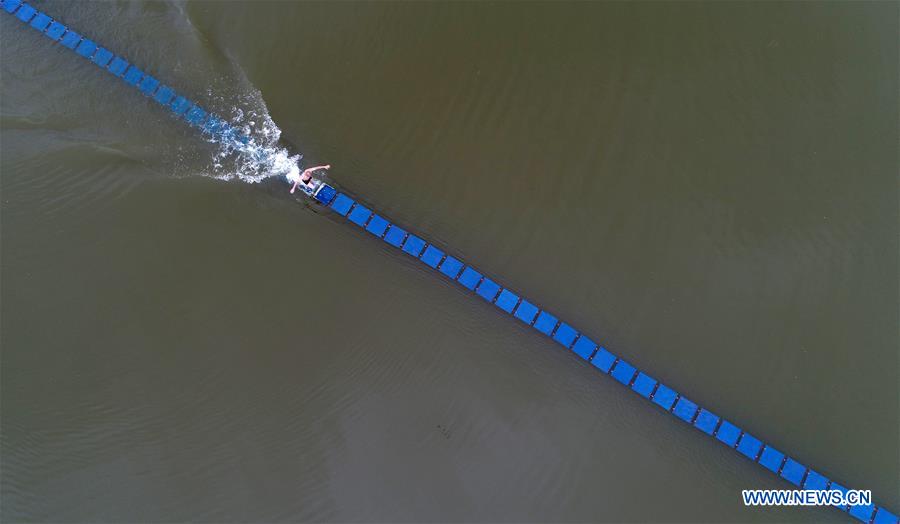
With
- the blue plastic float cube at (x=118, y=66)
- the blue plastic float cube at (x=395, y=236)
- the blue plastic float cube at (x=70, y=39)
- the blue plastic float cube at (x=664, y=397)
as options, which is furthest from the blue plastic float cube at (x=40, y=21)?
the blue plastic float cube at (x=664, y=397)

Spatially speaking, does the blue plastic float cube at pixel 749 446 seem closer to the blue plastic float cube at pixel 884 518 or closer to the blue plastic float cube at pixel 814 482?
the blue plastic float cube at pixel 814 482

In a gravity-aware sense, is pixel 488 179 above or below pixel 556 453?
above

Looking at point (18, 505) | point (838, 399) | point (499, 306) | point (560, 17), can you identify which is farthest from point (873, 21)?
point (18, 505)

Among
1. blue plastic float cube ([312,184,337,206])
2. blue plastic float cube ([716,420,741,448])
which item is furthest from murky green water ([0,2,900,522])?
blue plastic float cube ([312,184,337,206])

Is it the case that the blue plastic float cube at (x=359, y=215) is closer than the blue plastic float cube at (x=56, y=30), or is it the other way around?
the blue plastic float cube at (x=359, y=215)

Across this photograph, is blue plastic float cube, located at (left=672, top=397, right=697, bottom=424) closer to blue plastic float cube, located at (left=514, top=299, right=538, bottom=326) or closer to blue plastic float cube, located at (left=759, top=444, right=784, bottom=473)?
blue plastic float cube, located at (left=759, top=444, right=784, bottom=473)

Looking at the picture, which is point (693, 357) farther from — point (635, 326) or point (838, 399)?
point (838, 399)
